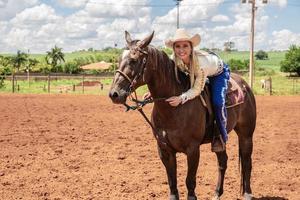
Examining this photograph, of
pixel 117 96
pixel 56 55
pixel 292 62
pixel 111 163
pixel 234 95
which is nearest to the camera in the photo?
pixel 117 96

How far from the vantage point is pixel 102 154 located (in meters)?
9.29

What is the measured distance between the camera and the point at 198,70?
15.6 ft

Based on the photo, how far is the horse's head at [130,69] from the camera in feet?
13.4

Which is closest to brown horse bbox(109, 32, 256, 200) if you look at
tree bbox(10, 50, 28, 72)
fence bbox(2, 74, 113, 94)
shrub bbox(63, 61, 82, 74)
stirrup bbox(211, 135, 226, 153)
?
stirrup bbox(211, 135, 226, 153)

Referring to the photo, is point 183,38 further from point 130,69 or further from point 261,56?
point 261,56

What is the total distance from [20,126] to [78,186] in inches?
278

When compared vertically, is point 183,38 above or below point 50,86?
above

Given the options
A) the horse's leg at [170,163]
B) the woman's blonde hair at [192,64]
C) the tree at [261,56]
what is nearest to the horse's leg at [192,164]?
the horse's leg at [170,163]

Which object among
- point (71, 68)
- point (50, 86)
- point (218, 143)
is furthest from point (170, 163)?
point (71, 68)

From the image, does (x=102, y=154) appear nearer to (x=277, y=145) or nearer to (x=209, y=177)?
(x=209, y=177)

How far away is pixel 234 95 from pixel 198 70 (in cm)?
117

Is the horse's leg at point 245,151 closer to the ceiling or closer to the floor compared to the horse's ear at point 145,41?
closer to the floor

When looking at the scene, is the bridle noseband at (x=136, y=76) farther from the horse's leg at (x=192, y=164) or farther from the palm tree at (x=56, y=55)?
the palm tree at (x=56, y=55)

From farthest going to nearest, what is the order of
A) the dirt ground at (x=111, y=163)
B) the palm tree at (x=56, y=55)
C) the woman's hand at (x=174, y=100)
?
the palm tree at (x=56, y=55), the dirt ground at (x=111, y=163), the woman's hand at (x=174, y=100)
